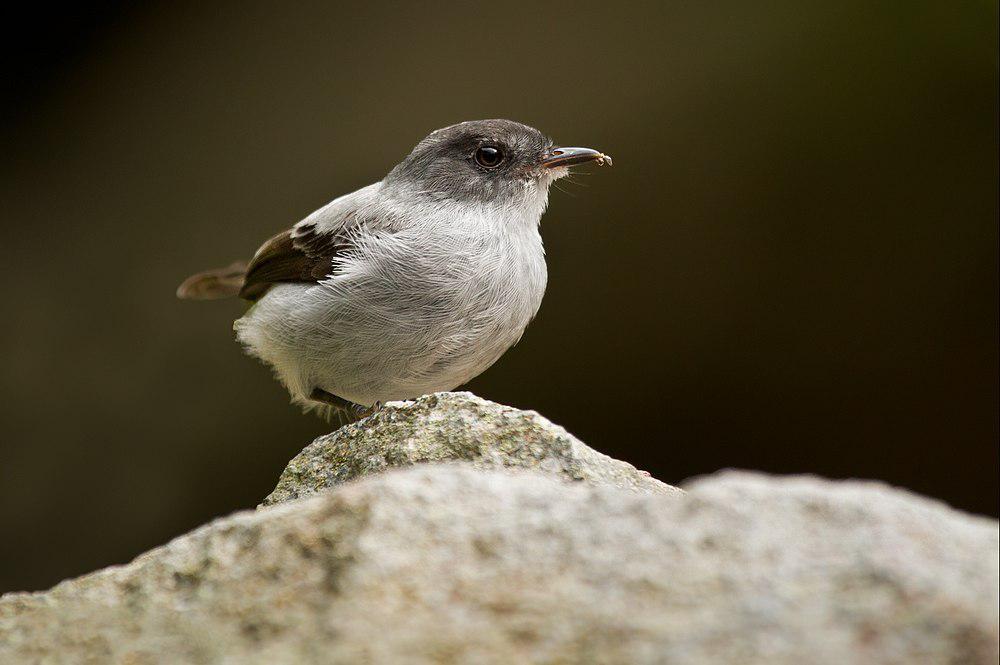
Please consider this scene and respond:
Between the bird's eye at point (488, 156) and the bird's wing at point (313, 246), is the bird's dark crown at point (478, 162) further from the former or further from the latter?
the bird's wing at point (313, 246)

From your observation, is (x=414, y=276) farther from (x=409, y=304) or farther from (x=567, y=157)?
(x=567, y=157)

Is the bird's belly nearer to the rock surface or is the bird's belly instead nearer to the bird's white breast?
the bird's white breast

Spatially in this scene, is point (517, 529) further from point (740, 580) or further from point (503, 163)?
point (503, 163)

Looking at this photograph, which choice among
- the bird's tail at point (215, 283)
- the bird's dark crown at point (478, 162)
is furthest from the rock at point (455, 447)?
the bird's tail at point (215, 283)

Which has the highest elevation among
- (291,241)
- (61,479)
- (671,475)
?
(291,241)

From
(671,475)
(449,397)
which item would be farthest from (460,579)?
(671,475)

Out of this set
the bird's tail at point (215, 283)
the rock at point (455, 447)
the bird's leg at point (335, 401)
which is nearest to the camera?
the rock at point (455, 447)

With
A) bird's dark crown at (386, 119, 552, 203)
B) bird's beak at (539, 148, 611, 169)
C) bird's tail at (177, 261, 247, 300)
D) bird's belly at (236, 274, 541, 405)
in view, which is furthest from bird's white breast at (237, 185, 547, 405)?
bird's tail at (177, 261, 247, 300)
